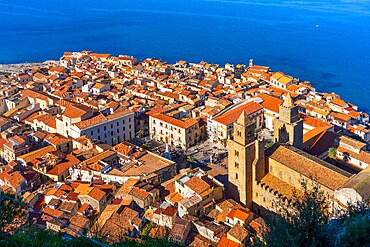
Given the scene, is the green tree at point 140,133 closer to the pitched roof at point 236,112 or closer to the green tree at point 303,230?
the pitched roof at point 236,112

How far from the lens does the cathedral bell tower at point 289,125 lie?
2426 centimetres

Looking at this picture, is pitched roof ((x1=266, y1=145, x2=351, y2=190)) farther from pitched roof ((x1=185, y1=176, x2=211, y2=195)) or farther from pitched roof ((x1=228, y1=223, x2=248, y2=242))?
pitched roof ((x1=228, y1=223, x2=248, y2=242))

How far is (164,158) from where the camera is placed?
2619cm

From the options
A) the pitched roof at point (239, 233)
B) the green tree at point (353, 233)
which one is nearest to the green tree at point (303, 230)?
the green tree at point (353, 233)

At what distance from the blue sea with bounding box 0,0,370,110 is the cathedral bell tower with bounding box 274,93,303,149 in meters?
25.6

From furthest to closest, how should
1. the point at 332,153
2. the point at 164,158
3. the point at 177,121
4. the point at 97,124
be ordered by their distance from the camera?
the point at 177,121 → the point at 97,124 → the point at 164,158 → the point at 332,153

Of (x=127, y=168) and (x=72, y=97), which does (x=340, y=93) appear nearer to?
(x=72, y=97)

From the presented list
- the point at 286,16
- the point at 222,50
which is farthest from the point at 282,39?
the point at 286,16

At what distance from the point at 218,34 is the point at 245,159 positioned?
234 ft

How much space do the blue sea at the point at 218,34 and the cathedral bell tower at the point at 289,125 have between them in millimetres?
25560

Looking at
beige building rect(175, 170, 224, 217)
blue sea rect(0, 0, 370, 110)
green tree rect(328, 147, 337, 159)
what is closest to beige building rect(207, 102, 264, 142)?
green tree rect(328, 147, 337, 159)

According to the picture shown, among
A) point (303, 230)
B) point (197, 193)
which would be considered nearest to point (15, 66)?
point (197, 193)

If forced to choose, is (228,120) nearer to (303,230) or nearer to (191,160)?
(191,160)

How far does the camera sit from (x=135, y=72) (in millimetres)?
51156
